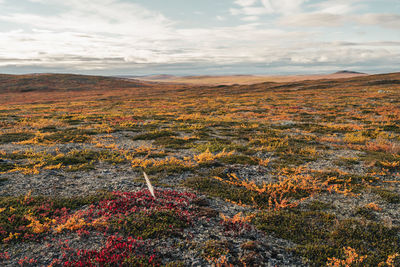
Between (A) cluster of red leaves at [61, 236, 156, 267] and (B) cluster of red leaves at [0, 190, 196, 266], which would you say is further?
(B) cluster of red leaves at [0, 190, 196, 266]

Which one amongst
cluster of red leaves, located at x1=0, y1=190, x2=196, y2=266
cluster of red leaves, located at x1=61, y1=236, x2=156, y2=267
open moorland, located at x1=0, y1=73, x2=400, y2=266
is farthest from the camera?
→ open moorland, located at x1=0, y1=73, x2=400, y2=266

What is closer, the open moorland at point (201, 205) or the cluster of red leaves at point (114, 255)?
the cluster of red leaves at point (114, 255)

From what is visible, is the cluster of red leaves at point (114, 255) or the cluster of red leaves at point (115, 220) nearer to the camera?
the cluster of red leaves at point (114, 255)

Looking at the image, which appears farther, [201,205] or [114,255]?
[201,205]

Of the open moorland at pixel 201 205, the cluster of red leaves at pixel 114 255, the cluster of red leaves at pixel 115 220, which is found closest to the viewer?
the cluster of red leaves at pixel 114 255

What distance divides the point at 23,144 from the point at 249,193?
730 inches

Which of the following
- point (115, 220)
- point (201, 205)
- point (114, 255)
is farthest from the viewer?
point (201, 205)

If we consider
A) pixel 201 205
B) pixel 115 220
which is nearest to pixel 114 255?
pixel 115 220

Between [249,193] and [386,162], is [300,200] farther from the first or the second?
[386,162]

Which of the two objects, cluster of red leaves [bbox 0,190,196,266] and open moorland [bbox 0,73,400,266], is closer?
cluster of red leaves [bbox 0,190,196,266]

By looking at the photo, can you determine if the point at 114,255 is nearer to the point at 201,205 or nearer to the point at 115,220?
the point at 115,220

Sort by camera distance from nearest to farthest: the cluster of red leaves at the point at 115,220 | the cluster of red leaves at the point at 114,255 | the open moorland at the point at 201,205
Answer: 1. the cluster of red leaves at the point at 114,255
2. the cluster of red leaves at the point at 115,220
3. the open moorland at the point at 201,205

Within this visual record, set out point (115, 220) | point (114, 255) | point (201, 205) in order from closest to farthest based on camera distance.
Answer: point (114, 255) < point (115, 220) < point (201, 205)

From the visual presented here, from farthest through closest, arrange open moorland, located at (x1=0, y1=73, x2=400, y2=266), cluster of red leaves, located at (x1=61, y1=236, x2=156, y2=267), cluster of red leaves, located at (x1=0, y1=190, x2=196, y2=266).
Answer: open moorland, located at (x1=0, y1=73, x2=400, y2=266) < cluster of red leaves, located at (x1=0, y1=190, x2=196, y2=266) < cluster of red leaves, located at (x1=61, y1=236, x2=156, y2=267)
